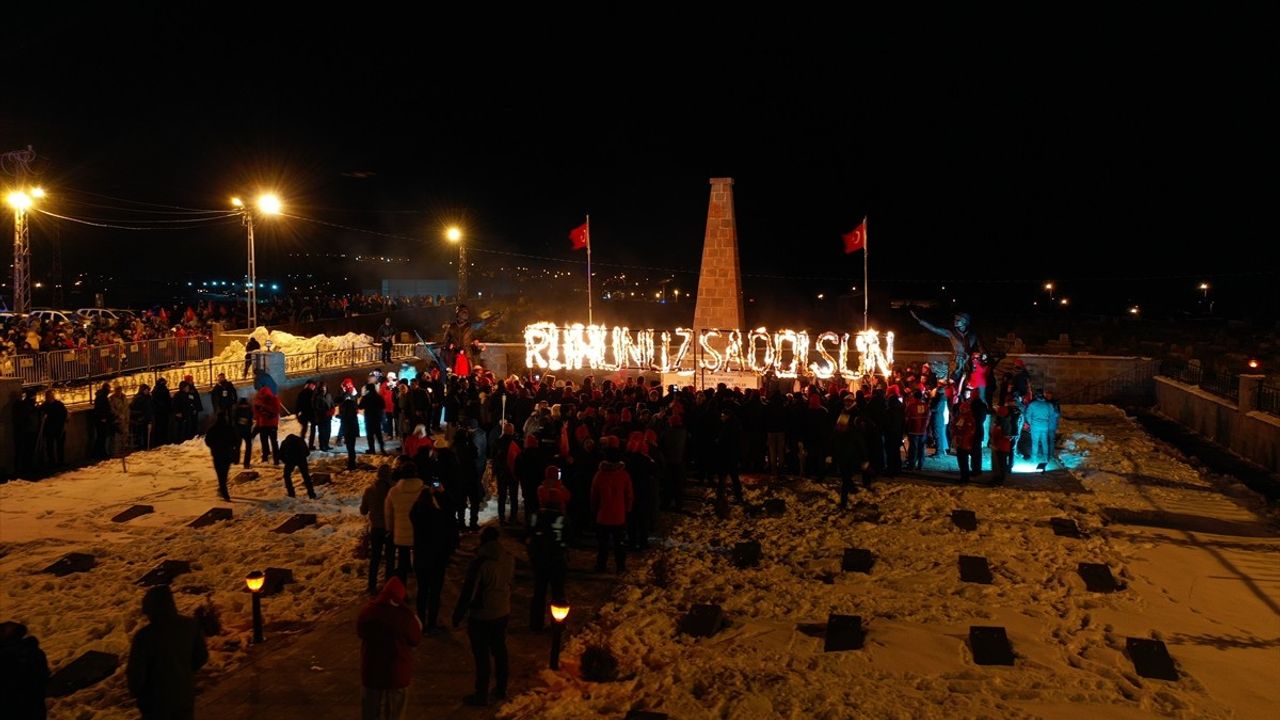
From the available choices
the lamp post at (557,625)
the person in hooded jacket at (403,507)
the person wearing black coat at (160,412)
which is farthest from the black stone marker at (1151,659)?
the person wearing black coat at (160,412)

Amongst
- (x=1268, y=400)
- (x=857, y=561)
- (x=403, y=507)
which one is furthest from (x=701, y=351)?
(x=403, y=507)

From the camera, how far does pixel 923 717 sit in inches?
253

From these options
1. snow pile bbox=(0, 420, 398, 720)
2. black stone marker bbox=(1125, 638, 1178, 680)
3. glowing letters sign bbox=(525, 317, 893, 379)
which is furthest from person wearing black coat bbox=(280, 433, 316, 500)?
glowing letters sign bbox=(525, 317, 893, 379)

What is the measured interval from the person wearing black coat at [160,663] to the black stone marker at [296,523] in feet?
21.5

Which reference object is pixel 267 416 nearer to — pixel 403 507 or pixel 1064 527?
pixel 403 507

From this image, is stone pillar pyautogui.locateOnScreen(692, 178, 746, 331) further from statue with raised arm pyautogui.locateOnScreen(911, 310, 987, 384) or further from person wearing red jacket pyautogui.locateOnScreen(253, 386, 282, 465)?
person wearing red jacket pyautogui.locateOnScreen(253, 386, 282, 465)

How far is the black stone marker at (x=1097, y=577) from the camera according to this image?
29.8 feet

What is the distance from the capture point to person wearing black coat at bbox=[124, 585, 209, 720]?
200 inches

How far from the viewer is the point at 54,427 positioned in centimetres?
1479

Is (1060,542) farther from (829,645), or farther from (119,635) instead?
(119,635)

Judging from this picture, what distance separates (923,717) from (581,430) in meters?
5.80

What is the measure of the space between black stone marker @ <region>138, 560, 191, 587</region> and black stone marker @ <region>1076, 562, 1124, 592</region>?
34.1 feet

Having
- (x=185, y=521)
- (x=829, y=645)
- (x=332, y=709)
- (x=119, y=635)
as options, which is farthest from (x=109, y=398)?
(x=829, y=645)

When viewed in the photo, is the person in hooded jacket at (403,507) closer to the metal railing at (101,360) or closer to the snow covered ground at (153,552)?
the snow covered ground at (153,552)
